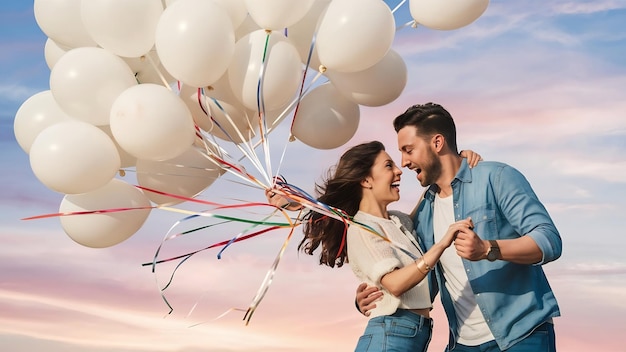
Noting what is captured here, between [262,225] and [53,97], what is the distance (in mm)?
1320

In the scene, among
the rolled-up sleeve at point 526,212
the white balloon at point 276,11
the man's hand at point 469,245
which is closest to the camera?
the man's hand at point 469,245

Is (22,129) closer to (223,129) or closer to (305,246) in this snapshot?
(223,129)

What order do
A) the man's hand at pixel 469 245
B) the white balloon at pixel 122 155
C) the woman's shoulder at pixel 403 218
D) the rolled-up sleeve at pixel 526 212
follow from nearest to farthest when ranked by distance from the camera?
the man's hand at pixel 469 245 → the rolled-up sleeve at pixel 526 212 → the woman's shoulder at pixel 403 218 → the white balloon at pixel 122 155

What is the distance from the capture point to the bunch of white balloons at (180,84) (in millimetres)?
3576

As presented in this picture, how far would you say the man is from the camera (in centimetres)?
350

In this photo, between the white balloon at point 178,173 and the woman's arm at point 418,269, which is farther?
the white balloon at point 178,173

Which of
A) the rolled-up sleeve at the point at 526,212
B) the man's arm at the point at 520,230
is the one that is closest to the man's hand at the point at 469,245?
the man's arm at the point at 520,230

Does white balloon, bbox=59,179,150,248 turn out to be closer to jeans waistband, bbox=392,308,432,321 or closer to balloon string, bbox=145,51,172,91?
balloon string, bbox=145,51,172,91

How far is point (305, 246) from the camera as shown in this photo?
395 cm

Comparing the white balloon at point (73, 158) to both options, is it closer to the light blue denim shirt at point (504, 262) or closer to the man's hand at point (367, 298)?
the man's hand at point (367, 298)

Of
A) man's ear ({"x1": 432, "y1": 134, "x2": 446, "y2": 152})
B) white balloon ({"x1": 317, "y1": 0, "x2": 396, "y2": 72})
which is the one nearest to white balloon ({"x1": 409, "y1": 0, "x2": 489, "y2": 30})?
white balloon ({"x1": 317, "y1": 0, "x2": 396, "y2": 72})

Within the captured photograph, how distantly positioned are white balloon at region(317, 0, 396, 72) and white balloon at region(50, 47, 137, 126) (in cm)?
98

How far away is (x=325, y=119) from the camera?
4035mm

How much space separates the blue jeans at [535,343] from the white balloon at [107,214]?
175cm
